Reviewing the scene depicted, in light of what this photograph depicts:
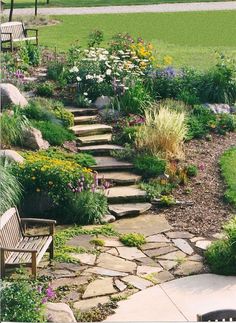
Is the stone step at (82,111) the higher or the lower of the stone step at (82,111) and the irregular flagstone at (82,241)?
the higher

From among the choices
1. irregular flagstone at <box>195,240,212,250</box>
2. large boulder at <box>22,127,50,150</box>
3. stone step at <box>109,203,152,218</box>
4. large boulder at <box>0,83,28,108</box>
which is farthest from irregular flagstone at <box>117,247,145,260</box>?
large boulder at <box>0,83,28,108</box>

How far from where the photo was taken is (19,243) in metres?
11.9

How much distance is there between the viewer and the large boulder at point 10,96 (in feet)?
56.1

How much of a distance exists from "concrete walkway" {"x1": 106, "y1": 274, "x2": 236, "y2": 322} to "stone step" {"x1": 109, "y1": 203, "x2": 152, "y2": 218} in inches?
99.9

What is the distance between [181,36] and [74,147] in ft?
41.8

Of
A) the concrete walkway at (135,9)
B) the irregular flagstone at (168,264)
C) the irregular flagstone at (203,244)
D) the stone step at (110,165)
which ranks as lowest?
the irregular flagstone at (168,264)

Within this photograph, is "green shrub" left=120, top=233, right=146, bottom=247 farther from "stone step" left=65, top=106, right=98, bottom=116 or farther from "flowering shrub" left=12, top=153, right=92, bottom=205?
"stone step" left=65, top=106, right=98, bottom=116

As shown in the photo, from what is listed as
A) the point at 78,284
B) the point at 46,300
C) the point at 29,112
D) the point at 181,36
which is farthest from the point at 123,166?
the point at 181,36

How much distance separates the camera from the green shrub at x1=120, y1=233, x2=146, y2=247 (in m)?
13.0

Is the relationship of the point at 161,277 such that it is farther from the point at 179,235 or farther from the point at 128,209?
the point at 128,209

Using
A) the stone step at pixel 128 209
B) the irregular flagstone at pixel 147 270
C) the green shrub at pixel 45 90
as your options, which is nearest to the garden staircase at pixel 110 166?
the stone step at pixel 128 209

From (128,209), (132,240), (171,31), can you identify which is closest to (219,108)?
(128,209)

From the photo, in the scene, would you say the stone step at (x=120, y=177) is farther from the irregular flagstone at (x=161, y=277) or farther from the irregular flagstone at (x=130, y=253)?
the irregular flagstone at (x=161, y=277)

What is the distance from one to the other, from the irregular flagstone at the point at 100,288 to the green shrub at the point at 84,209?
6.98 feet
